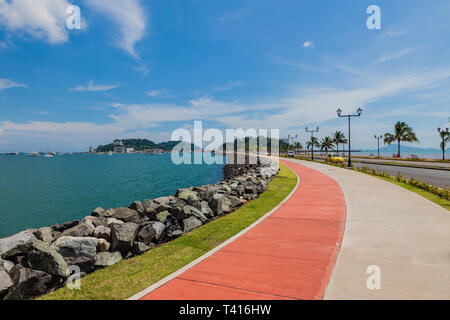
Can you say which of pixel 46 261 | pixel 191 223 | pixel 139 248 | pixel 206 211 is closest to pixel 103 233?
pixel 139 248

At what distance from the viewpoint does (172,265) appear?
201 inches

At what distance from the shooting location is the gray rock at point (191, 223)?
791 centimetres

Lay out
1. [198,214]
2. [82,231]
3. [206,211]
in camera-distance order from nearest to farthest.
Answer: [82,231]
[198,214]
[206,211]

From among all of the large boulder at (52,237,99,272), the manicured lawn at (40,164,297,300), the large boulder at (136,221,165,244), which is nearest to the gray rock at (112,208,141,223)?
the large boulder at (136,221,165,244)

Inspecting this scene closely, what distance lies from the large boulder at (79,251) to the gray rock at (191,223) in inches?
111

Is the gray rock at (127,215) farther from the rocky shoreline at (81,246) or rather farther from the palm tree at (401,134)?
the palm tree at (401,134)

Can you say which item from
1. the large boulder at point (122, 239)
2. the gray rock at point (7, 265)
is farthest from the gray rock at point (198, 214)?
the gray rock at point (7, 265)

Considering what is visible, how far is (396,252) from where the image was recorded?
5262mm

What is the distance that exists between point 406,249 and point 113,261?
6.99m

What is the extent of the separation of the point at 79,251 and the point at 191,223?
3.46 m

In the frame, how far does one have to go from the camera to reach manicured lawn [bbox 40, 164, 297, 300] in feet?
13.6

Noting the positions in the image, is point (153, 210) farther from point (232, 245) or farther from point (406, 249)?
point (406, 249)

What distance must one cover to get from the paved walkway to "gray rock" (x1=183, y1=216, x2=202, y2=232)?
219cm

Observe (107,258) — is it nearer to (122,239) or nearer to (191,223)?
(122,239)
